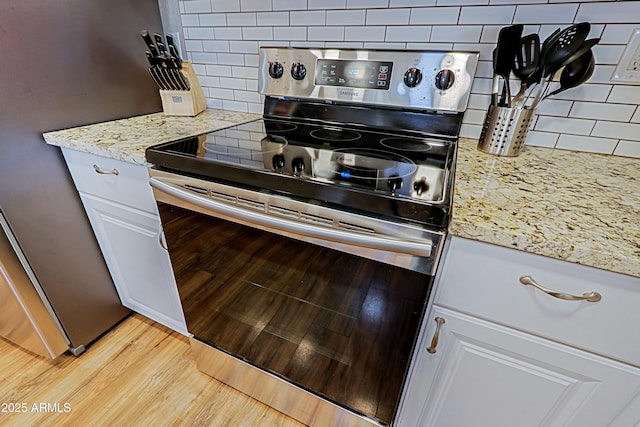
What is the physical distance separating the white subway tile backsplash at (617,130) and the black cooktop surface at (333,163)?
1.41 ft

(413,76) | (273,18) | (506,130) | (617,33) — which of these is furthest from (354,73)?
(617,33)

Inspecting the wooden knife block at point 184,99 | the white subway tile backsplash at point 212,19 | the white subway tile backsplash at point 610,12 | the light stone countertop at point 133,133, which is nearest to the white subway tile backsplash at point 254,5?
the white subway tile backsplash at point 212,19

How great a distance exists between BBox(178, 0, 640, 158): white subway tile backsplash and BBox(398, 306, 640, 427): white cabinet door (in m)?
0.70

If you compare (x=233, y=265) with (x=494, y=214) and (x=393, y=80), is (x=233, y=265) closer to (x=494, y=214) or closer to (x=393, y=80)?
(x=494, y=214)

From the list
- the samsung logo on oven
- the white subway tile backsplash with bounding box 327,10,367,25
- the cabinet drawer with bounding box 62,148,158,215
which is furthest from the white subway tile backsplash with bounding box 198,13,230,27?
the cabinet drawer with bounding box 62,148,158,215

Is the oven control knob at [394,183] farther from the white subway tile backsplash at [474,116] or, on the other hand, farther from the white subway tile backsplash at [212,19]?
the white subway tile backsplash at [212,19]

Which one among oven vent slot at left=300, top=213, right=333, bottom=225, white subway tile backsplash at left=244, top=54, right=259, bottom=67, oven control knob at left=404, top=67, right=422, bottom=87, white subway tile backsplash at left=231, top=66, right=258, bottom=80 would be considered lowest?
oven vent slot at left=300, top=213, right=333, bottom=225

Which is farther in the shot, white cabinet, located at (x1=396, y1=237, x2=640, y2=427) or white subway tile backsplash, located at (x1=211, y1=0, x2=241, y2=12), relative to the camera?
white subway tile backsplash, located at (x1=211, y1=0, x2=241, y2=12)

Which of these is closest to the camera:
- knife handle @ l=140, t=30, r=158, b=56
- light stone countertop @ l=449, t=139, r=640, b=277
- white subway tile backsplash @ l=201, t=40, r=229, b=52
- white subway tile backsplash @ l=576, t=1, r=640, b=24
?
light stone countertop @ l=449, t=139, r=640, b=277

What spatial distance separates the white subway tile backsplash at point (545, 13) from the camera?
873 millimetres

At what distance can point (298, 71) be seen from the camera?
1177 mm

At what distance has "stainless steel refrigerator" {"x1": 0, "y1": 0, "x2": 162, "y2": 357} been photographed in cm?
95

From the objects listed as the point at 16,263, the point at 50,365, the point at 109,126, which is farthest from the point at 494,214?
the point at 50,365

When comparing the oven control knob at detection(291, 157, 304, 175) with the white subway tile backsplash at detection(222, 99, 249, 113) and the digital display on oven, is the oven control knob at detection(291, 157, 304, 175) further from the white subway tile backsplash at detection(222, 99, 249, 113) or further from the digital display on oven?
the white subway tile backsplash at detection(222, 99, 249, 113)
